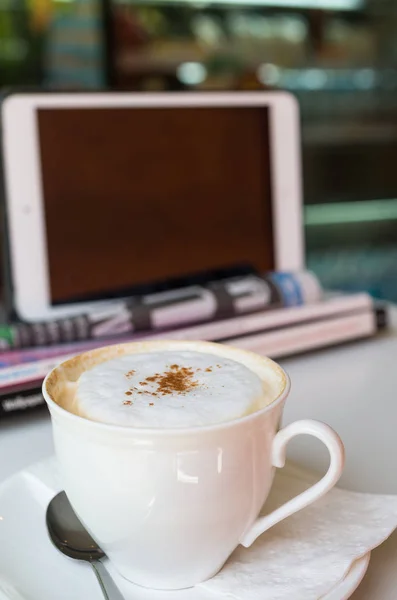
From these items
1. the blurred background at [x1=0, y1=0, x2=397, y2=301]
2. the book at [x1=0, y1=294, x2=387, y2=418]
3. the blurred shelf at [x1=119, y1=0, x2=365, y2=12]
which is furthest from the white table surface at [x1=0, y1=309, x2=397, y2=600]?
the blurred shelf at [x1=119, y1=0, x2=365, y2=12]

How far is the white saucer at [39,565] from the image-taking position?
0.86ft

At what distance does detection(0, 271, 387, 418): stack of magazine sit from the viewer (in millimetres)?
→ 465

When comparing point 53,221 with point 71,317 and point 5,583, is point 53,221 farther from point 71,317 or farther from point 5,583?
point 5,583

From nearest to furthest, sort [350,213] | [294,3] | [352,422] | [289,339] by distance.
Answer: [352,422], [289,339], [294,3], [350,213]

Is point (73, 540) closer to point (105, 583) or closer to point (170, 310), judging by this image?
point (105, 583)

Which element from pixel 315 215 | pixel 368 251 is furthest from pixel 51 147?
pixel 368 251

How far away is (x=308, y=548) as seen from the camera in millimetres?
281

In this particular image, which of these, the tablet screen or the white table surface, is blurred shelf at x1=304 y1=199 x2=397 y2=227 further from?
the white table surface

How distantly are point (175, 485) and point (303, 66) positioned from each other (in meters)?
1.71

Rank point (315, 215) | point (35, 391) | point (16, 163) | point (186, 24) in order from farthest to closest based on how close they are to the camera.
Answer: point (315, 215) → point (186, 24) → point (16, 163) → point (35, 391)

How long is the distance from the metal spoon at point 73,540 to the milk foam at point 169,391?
0.21 ft

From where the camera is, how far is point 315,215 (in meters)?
1.90

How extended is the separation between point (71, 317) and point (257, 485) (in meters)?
0.29

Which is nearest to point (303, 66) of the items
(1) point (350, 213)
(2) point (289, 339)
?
(1) point (350, 213)
